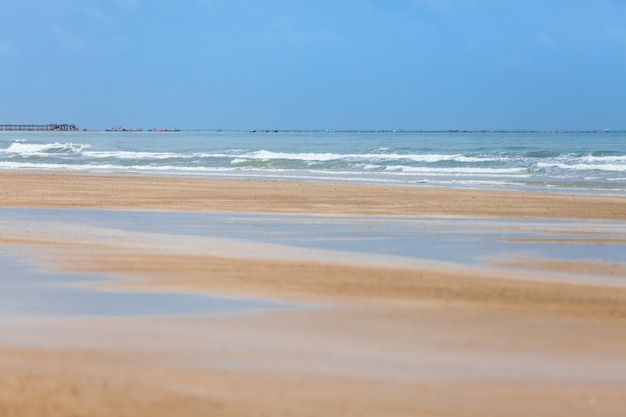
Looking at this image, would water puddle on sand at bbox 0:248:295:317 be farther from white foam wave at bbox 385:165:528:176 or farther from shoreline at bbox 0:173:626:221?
white foam wave at bbox 385:165:528:176

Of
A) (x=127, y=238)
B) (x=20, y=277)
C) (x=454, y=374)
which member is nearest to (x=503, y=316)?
(x=454, y=374)

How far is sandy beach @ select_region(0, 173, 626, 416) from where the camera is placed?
502 centimetres

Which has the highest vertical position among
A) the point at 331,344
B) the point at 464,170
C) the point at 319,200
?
the point at 331,344

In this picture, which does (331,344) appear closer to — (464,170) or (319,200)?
(319,200)

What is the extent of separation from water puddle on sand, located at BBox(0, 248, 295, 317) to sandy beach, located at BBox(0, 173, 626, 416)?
0.23 metres

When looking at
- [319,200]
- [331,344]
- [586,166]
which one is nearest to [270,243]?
[331,344]

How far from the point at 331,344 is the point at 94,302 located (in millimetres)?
2379

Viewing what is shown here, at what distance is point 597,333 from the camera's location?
6.68m

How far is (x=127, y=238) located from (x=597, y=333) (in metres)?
7.29

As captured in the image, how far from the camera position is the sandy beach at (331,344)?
16.5ft

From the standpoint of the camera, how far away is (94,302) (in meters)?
7.71

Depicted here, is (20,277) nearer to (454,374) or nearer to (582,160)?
(454,374)

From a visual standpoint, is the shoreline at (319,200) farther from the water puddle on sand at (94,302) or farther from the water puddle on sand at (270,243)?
the water puddle on sand at (94,302)

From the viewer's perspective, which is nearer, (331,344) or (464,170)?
(331,344)
